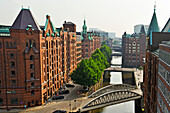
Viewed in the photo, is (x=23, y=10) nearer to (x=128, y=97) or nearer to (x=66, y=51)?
(x=66, y=51)

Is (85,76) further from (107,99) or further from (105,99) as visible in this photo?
(107,99)

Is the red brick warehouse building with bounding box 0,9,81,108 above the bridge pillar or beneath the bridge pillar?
above

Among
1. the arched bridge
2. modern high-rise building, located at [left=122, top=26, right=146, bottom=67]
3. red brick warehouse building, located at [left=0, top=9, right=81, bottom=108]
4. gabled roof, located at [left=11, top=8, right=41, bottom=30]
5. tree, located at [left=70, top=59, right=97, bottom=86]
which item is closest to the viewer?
gabled roof, located at [left=11, top=8, right=41, bottom=30]

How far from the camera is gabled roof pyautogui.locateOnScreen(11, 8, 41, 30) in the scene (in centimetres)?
5150

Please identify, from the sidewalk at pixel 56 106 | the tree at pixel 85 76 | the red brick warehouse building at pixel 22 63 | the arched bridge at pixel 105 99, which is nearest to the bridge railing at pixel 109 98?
the arched bridge at pixel 105 99

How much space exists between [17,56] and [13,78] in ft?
21.7

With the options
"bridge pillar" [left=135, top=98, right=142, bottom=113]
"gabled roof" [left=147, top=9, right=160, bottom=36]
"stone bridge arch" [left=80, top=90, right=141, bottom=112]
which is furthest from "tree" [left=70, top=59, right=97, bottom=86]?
Answer: "gabled roof" [left=147, top=9, right=160, bottom=36]

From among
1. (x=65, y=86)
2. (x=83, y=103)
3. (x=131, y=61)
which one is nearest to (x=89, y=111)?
(x=83, y=103)

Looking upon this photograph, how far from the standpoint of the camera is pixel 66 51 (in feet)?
271

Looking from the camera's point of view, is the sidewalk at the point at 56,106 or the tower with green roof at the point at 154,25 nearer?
the sidewalk at the point at 56,106

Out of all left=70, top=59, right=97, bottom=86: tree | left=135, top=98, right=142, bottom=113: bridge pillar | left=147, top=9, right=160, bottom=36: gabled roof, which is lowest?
left=135, top=98, right=142, bottom=113: bridge pillar

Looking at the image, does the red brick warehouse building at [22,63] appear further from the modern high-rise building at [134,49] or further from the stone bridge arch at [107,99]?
the modern high-rise building at [134,49]

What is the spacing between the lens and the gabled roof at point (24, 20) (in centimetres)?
5150

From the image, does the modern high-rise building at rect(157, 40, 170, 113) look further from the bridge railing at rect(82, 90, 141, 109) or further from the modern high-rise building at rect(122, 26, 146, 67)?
the modern high-rise building at rect(122, 26, 146, 67)
